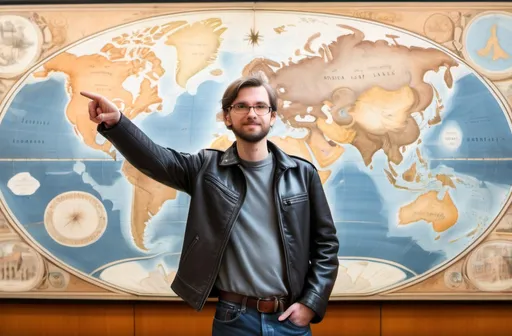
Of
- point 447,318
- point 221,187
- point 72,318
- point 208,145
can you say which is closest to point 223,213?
point 221,187

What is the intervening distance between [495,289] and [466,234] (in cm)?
34

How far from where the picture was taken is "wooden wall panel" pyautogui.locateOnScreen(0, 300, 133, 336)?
9.13 feet

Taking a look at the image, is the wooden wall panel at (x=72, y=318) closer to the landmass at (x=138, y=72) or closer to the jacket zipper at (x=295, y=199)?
the landmass at (x=138, y=72)

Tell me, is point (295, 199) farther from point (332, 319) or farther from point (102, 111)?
point (332, 319)

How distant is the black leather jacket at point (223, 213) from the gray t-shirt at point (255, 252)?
27 mm

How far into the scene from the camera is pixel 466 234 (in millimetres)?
2740

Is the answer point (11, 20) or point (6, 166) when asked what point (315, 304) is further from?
point (11, 20)

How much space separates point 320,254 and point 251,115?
1.65 feet

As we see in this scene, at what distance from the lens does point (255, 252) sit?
1521 mm

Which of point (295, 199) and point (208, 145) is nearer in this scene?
point (295, 199)

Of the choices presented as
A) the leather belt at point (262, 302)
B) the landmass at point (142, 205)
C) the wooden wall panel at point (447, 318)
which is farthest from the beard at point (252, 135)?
the wooden wall panel at point (447, 318)

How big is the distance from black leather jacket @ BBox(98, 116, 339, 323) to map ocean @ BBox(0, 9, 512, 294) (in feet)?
3.72

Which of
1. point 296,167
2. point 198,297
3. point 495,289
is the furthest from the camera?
point 495,289

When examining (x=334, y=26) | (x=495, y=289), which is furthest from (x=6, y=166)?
(x=495, y=289)
